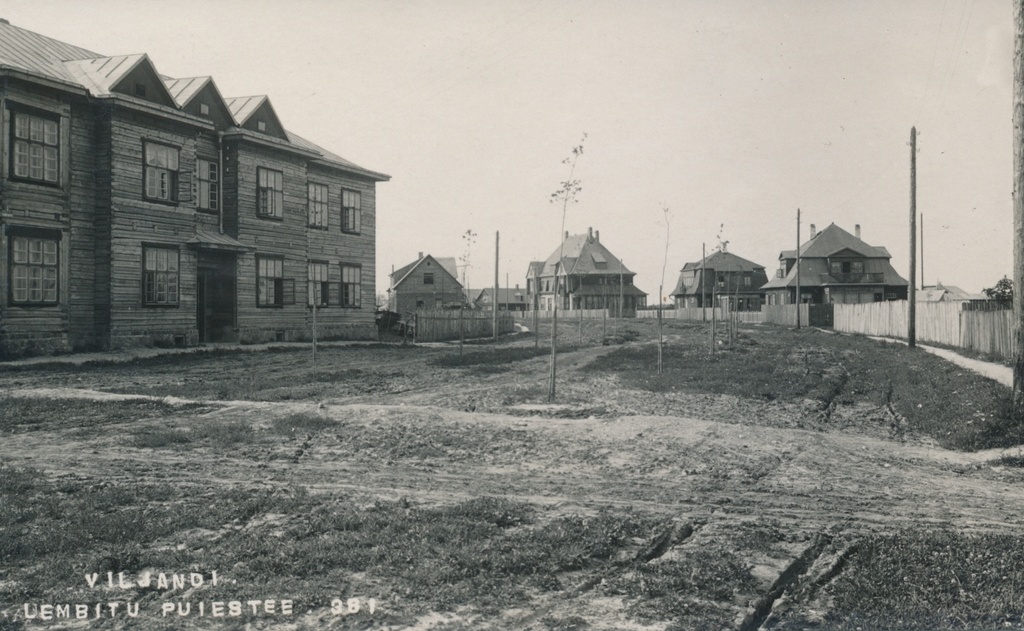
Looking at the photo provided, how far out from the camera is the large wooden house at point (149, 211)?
21.4 meters

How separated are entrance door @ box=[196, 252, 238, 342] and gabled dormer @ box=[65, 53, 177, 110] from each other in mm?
5766

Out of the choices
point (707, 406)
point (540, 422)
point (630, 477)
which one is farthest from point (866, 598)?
point (707, 406)

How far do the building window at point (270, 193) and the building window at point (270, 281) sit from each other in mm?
1830

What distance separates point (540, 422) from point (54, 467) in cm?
666

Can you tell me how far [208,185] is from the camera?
28312mm

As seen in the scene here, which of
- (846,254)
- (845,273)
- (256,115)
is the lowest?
(845,273)

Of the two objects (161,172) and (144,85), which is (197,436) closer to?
(161,172)

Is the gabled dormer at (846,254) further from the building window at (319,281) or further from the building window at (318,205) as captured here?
the building window at (319,281)

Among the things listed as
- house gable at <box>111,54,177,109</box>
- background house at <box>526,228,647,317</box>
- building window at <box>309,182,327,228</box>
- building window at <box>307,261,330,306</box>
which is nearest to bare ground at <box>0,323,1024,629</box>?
house gable at <box>111,54,177,109</box>

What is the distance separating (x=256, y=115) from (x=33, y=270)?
11.1 metres

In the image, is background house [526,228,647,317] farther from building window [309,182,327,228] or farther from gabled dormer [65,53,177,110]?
gabled dormer [65,53,177,110]

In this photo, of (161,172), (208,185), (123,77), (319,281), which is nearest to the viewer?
(123,77)

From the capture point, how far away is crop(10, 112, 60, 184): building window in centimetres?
2097

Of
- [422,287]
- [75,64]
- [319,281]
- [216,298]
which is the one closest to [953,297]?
[422,287]
